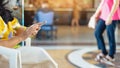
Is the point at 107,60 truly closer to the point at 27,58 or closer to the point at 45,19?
the point at 27,58

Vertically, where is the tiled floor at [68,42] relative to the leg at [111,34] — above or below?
below

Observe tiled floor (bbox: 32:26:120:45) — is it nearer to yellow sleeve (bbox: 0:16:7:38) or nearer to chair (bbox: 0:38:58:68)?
chair (bbox: 0:38:58:68)

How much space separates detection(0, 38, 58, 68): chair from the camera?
6.18 feet

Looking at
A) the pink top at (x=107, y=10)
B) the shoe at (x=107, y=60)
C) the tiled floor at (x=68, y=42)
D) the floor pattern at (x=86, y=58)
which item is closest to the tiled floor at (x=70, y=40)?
the tiled floor at (x=68, y=42)

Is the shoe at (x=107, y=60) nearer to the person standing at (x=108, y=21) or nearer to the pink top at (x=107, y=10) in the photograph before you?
the person standing at (x=108, y=21)

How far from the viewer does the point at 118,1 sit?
3934 millimetres

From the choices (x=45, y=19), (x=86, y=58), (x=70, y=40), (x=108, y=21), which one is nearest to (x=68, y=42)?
(x=70, y=40)

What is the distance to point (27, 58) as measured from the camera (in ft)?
7.16

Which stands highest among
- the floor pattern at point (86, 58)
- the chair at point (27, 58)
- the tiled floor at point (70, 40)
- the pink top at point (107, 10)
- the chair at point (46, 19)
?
the pink top at point (107, 10)

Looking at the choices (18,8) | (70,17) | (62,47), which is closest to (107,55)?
(62,47)

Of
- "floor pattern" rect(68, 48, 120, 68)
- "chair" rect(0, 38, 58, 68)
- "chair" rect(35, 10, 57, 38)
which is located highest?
"chair" rect(0, 38, 58, 68)

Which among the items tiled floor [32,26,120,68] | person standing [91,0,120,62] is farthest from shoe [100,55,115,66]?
tiled floor [32,26,120,68]

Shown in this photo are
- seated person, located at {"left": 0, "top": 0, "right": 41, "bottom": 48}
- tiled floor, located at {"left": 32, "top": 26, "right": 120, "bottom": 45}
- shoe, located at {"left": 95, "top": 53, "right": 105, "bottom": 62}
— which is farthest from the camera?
tiled floor, located at {"left": 32, "top": 26, "right": 120, "bottom": 45}

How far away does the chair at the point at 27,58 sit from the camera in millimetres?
1885
